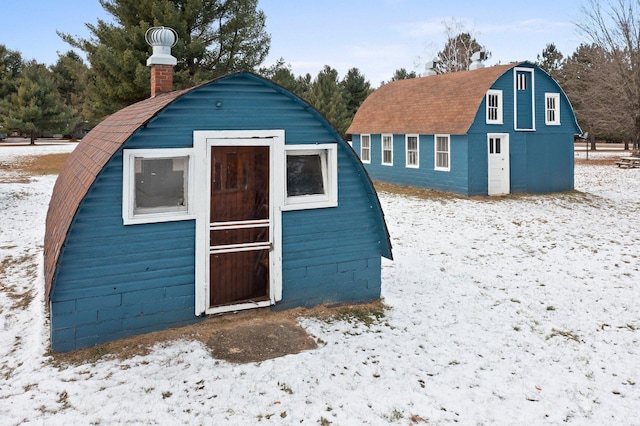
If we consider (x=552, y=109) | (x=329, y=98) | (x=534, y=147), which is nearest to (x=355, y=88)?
(x=329, y=98)

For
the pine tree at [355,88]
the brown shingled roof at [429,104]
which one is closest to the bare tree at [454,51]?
the pine tree at [355,88]

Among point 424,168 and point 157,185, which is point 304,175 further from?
point 424,168

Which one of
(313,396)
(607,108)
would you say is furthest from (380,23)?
(313,396)

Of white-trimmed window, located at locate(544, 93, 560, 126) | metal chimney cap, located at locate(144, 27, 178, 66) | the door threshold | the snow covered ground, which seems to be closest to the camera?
the snow covered ground

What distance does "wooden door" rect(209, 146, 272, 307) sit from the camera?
638 centimetres

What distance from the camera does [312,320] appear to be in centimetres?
A: 640

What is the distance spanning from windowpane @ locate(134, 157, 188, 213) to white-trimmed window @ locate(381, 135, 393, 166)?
17579 mm

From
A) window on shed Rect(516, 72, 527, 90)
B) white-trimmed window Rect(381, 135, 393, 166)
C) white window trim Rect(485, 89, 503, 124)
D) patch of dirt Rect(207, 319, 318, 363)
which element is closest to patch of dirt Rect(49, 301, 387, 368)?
patch of dirt Rect(207, 319, 318, 363)

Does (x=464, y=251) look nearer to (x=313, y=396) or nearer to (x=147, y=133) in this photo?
(x=313, y=396)

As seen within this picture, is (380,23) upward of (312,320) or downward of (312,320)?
upward

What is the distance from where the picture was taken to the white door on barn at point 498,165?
18.7m

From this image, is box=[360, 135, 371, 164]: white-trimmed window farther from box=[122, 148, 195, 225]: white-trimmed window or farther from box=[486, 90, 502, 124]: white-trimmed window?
box=[122, 148, 195, 225]: white-trimmed window

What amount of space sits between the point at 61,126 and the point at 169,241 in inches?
1690

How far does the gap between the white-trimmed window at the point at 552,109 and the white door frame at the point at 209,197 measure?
16953 millimetres
